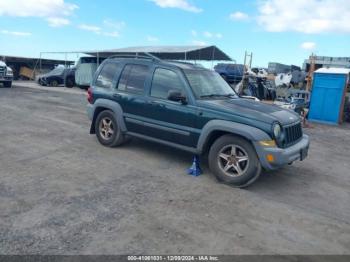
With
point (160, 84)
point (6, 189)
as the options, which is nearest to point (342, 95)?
point (160, 84)

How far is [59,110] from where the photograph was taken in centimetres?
1254

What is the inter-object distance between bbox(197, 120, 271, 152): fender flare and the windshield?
707mm

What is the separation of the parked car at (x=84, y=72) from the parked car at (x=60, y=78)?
107cm

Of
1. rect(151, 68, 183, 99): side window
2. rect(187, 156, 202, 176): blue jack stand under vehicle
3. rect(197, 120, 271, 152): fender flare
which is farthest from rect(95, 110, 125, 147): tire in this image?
rect(197, 120, 271, 152): fender flare

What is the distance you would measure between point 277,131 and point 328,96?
1020 cm

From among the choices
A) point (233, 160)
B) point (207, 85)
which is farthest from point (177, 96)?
A: point (233, 160)

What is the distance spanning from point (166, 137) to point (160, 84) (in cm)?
99

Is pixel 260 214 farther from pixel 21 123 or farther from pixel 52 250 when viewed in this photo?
pixel 21 123

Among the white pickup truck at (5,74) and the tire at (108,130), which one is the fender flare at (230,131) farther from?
the white pickup truck at (5,74)

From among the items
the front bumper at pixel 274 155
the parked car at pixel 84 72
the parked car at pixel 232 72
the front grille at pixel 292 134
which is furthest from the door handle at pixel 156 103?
the parked car at pixel 84 72

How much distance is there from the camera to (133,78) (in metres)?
6.76

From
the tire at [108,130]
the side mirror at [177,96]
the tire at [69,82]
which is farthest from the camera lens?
the tire at [69,82]

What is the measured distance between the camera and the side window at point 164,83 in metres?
6.09

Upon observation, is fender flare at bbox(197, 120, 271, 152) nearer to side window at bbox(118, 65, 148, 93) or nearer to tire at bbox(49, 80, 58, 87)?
side window at bbox(118, 65, 148, 93)
